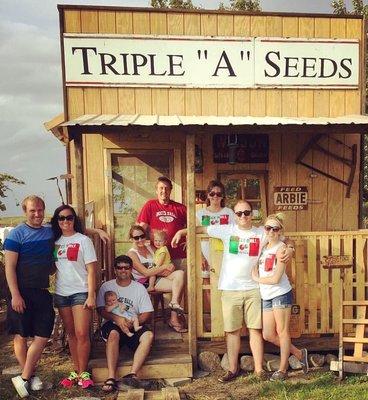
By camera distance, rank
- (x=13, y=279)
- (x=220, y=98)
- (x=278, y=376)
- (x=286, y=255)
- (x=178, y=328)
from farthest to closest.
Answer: (x=220, y=98)
(x=178, y=328)
(x=278, y=376)
(x=286, y=255)
(x=13, y=279)

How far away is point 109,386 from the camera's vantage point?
13.6ft

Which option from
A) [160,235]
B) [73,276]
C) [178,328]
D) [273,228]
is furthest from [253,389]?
[73,276]

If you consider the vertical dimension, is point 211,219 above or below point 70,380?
above

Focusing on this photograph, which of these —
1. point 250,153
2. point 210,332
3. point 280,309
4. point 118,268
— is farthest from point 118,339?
point 250,153

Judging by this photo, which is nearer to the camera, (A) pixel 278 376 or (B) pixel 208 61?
(A) pixel 278 376

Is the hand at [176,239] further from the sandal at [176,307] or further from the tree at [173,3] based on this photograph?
the tree at [173,3]

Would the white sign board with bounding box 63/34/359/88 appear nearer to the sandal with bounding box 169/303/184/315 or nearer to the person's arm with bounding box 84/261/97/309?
the person's arm with bounding box 84/261/97/309

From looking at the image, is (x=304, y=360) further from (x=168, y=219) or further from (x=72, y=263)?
(x=72, y=263)

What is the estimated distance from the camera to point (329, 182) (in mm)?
6754

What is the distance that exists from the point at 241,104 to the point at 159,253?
10.3ft

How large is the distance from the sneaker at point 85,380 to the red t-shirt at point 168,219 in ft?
5.77

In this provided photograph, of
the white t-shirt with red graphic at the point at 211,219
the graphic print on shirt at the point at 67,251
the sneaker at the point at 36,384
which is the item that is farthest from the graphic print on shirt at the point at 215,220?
the sneaker at the point at 36,384

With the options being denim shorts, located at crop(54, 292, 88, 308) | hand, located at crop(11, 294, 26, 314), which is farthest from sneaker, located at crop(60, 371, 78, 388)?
hand, located at crop(11, 294, 26, 314)

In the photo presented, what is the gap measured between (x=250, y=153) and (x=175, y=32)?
7.93 ft
